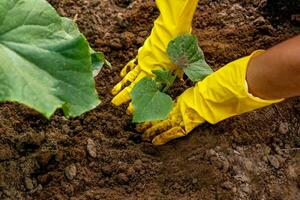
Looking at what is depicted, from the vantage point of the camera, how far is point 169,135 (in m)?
2.10

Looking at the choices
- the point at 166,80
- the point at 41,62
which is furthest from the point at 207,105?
the point at 41,62

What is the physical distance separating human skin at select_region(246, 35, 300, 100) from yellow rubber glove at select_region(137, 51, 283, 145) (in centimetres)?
5

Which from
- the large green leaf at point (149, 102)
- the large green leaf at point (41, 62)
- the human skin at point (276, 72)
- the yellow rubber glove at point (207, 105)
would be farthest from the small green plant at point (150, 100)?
the large green leaf at point (41, 62)

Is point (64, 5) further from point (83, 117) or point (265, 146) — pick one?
point (265, 146)

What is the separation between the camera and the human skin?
6.04 feet

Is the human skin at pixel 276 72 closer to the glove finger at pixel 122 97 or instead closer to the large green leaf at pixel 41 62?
the glove finger at pixel 122 97

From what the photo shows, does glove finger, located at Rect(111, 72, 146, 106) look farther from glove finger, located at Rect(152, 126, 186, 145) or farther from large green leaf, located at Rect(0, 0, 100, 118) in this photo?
large green leaf, located at Rect(0, 0, 100, 118)

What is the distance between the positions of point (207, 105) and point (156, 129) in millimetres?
215

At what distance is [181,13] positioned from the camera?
2.21 meters

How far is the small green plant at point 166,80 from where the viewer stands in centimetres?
195

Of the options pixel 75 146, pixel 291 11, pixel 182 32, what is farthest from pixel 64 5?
pixel 291 11

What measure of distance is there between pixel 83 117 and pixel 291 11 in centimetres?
113

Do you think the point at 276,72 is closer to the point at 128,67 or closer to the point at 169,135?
the point at 169,135

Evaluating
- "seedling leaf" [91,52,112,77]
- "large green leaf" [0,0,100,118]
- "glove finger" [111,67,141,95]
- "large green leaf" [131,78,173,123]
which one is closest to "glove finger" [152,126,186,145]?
"large green leaf" [131,78,173,123]
